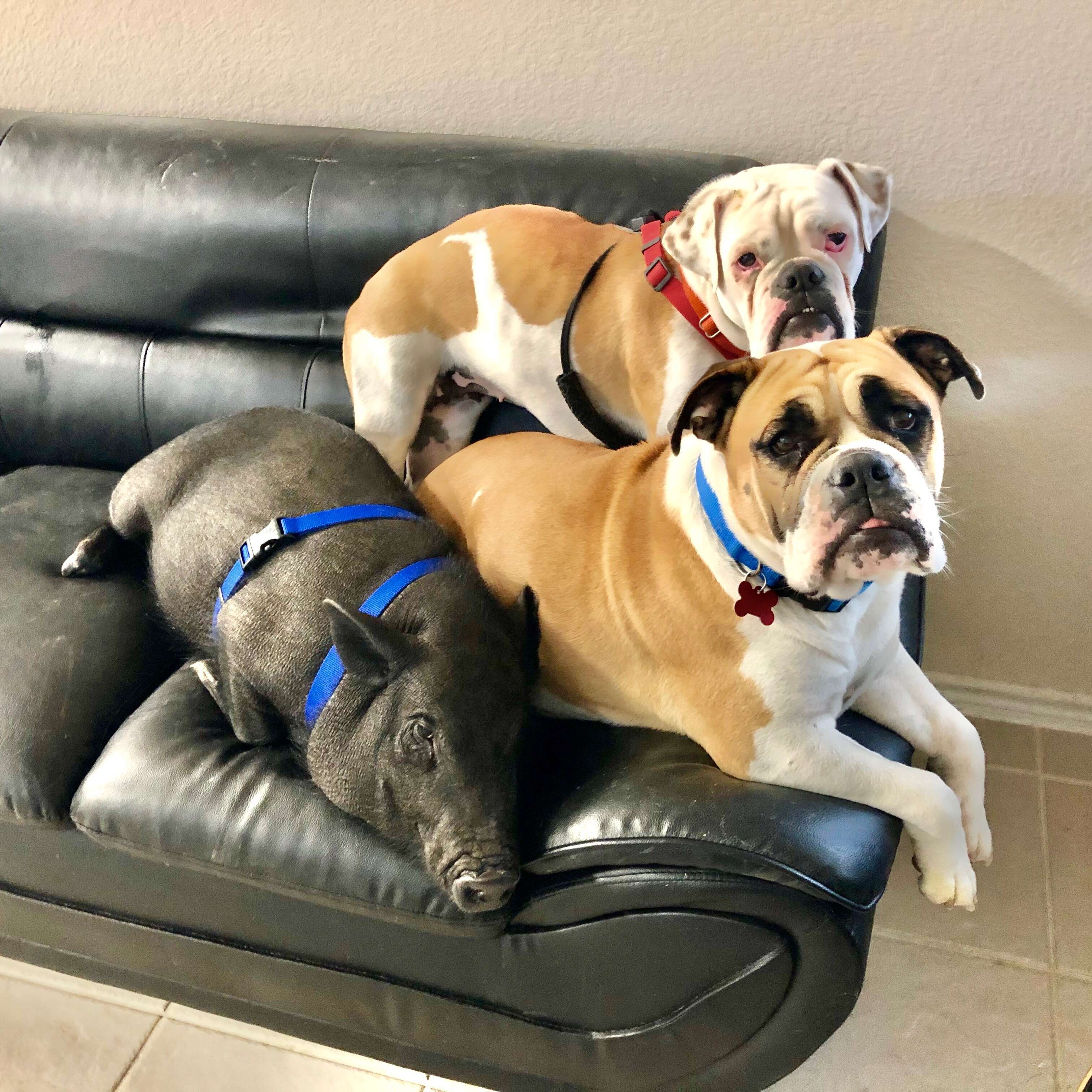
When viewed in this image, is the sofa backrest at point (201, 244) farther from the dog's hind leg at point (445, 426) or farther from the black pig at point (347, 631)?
the black pig at point (347, 631)

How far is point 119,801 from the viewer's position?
132 cm

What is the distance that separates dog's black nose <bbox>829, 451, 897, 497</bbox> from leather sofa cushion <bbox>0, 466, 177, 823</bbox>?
1.12 meters

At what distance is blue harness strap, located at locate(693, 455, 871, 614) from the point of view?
1.15 meters

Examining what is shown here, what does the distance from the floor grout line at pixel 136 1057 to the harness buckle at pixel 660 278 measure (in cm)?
Result: 143

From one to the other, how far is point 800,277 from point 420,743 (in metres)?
0.80

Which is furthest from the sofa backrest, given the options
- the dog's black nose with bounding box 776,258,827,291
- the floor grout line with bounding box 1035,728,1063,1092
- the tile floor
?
the floor grout line with bounding box 1035,728,1063,1092

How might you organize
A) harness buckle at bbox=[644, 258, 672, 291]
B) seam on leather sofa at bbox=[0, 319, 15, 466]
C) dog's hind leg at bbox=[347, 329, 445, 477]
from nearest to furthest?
harness buckle at bbox=[644, 258, 672, 291] < dog's hind leg at bbox=[347, 329, 445, 477] < seam on leather sofa at bbox=[0, 319, 15, 466]

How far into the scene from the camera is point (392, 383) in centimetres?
177

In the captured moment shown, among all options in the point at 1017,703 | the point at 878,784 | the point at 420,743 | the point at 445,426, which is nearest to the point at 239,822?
the point at 420,743

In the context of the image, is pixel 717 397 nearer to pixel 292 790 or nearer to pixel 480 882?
pixel 480 882

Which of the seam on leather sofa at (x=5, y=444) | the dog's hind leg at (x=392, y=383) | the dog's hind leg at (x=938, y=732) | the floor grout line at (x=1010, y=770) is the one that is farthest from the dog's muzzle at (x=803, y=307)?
the seam on leather sofa at (x=5, y=444)

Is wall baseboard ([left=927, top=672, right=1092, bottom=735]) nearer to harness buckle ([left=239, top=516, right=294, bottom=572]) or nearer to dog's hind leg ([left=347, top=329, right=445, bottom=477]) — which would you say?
dog's hind leg ([left=347, top=329, right=445, bottom=477])

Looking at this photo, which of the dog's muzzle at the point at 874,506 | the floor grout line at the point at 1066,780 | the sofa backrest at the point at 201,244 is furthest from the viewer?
the floor grout line at the point at 1066,780

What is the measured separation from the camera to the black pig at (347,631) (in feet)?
3.75
